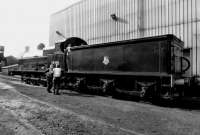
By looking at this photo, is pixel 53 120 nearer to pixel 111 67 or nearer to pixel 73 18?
pixel 111 67

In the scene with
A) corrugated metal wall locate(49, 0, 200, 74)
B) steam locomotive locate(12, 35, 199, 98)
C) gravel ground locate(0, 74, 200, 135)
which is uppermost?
corrugated metal wall locate(49, 0, 200, 74)

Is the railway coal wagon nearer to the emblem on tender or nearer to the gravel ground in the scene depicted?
the emblem on tender

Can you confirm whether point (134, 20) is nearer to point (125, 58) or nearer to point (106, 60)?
point (106, 60)

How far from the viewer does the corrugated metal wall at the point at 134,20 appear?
42.5ft

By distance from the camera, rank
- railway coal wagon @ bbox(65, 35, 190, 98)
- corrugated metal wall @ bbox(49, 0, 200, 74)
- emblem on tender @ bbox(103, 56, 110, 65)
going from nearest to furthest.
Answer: railway coal wagon @ bbox(65, 35, 190, 98) < emblem on tender @ bbox(103, 56, 110, 65) < corrugated metal wall @ bbox(49, 0, 200, 74)

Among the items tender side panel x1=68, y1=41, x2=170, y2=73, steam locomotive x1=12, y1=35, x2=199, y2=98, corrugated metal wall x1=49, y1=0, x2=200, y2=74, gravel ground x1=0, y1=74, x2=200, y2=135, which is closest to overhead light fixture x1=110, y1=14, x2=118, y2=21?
corrugated metal wall x1=49, y1=0, x2=200, y2=74

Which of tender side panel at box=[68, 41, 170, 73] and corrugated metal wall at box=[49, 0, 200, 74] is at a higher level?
corrugated metal wall at box=[49, 0, 200, 74]

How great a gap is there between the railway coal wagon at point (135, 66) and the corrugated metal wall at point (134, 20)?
15.7 feet

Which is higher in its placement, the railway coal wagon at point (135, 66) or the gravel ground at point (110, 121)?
the railway coal wagon at point (135, 66)

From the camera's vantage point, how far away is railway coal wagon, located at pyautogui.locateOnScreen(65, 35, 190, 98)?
25.2 feet

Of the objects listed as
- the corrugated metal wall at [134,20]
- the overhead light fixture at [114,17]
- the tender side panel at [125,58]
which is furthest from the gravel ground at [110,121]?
the overhead light fixture at [114,17]

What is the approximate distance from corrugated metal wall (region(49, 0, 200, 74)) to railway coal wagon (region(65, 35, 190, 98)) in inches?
188

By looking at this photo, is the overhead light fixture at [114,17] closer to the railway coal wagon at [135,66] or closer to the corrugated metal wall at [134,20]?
the corrugated metal wall at [134,20]

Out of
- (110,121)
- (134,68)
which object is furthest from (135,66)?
(110,121)
